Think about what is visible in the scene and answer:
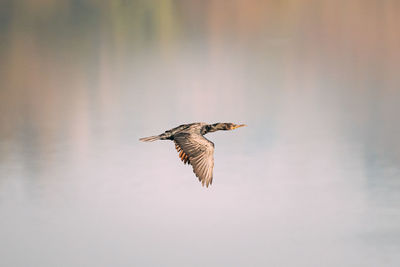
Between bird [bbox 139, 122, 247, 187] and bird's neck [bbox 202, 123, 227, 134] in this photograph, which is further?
bird's neck [bbox 202, 123, 227, 134]

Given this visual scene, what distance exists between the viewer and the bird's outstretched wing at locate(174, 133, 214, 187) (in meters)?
11.8

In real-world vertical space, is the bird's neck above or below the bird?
above

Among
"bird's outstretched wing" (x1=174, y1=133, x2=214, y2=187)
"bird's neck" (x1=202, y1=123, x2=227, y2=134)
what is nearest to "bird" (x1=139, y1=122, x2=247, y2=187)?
"bird's outstretched wing" (x1=174, y1=133, x2=214, y2=187)

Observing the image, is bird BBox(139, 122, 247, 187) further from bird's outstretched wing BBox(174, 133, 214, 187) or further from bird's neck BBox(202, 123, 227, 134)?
bird's neck BBox(202, 123, 227, 134)

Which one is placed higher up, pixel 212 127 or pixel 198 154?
pixel 212 127

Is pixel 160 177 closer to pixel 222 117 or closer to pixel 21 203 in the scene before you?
pixel 21 203

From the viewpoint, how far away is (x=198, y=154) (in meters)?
12.0

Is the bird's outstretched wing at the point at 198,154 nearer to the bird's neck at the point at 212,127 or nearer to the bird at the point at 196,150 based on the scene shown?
the bird at the point at 196,150

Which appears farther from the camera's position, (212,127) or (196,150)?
(212,127)

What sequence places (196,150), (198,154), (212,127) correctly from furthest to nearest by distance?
1. (212,127)
2. (196,150)
3. (198,154)

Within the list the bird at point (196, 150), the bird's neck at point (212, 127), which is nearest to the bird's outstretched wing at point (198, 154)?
the bird at point (196, 150)

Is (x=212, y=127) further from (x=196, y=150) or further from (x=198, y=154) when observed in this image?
(x=198, y=154)

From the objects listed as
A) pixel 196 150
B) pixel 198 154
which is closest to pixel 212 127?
pixel 196 150

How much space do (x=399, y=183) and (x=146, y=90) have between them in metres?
11.3
